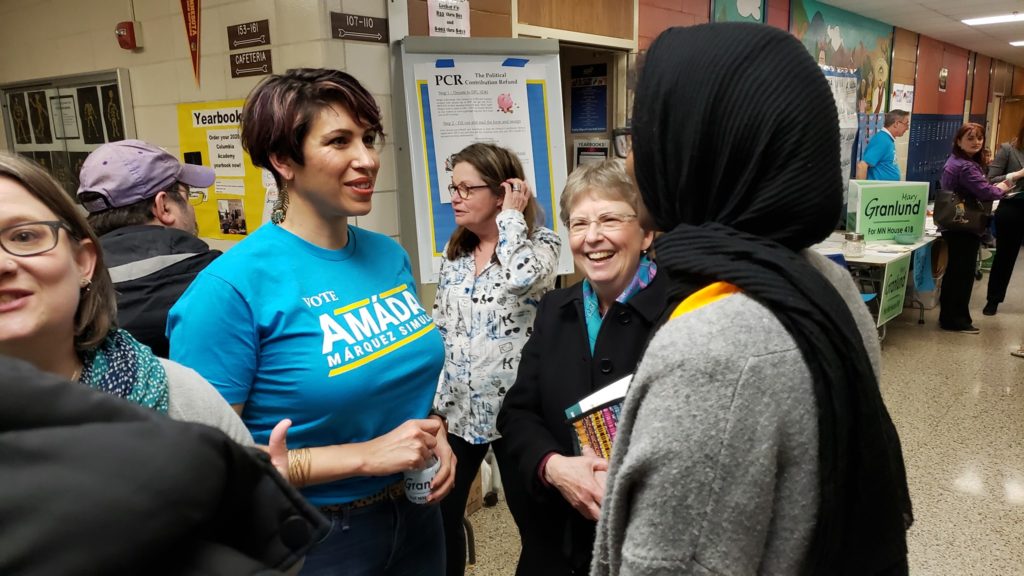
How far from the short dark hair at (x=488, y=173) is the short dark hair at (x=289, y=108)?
2.72 ft

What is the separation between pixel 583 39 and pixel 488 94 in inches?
52.1

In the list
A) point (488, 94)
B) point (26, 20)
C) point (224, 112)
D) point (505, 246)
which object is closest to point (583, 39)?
point (488, 94)

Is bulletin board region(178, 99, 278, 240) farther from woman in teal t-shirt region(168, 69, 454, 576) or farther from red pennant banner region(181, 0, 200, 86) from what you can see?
woman in teal t-shirt region(168, 69, 454, 576)

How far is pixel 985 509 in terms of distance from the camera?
2.70 metres

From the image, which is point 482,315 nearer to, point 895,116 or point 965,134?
point 965,134

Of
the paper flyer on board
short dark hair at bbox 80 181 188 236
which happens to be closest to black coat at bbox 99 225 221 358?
short dark hair at bbox 80 181 188 236

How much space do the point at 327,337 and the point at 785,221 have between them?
2.58 ft

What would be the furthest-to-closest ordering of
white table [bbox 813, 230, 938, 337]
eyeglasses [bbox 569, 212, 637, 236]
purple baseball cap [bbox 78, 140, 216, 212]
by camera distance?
white table [bbox 813, 230, 938, 337] < purple baseball cap [bbox 78, 140, 216, 212] < eyeglasses [bbox 569, 212, 637, 236]

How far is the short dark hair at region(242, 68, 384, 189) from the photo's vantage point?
46.8 inches

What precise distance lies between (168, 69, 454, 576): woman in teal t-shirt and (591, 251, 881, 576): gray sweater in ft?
1.83

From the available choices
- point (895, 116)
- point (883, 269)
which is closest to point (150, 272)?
point (883, 269)

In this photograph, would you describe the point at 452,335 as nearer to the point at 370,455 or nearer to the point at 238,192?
the point at 370,455

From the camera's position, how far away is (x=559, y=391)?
145 centimetres

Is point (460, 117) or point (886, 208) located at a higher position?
point (460, 117)
